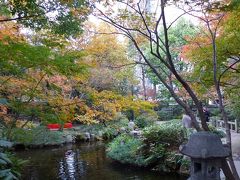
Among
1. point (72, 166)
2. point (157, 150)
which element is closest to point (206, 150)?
point (157, 150)

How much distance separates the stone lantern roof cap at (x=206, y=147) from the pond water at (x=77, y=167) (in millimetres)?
6592

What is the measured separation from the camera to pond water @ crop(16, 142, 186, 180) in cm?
975

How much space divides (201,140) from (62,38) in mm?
A: 4810

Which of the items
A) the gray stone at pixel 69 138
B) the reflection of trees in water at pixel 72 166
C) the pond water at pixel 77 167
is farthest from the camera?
the gray stone at pixel 69 138

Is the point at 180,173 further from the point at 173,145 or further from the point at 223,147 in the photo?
the point at 223,147

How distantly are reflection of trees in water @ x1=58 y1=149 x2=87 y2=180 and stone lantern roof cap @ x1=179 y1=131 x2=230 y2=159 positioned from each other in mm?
7104

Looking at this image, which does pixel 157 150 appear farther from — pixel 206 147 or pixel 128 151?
pixel 206 147

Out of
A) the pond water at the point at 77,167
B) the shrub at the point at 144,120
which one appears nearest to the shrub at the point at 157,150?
the pond water at the point at 77,167

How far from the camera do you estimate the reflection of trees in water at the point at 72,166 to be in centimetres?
990

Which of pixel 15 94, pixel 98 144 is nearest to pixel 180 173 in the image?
pixel 15 94

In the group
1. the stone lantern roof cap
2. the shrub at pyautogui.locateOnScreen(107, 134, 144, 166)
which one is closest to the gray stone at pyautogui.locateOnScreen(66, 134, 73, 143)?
the shrub at pyautogui.locateOnScreen(107, 134, 144, 166)

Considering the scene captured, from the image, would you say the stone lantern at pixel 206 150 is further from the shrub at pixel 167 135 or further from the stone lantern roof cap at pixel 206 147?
the shrub at pixel 167 135

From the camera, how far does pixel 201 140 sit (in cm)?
313

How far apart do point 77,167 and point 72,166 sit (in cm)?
27
